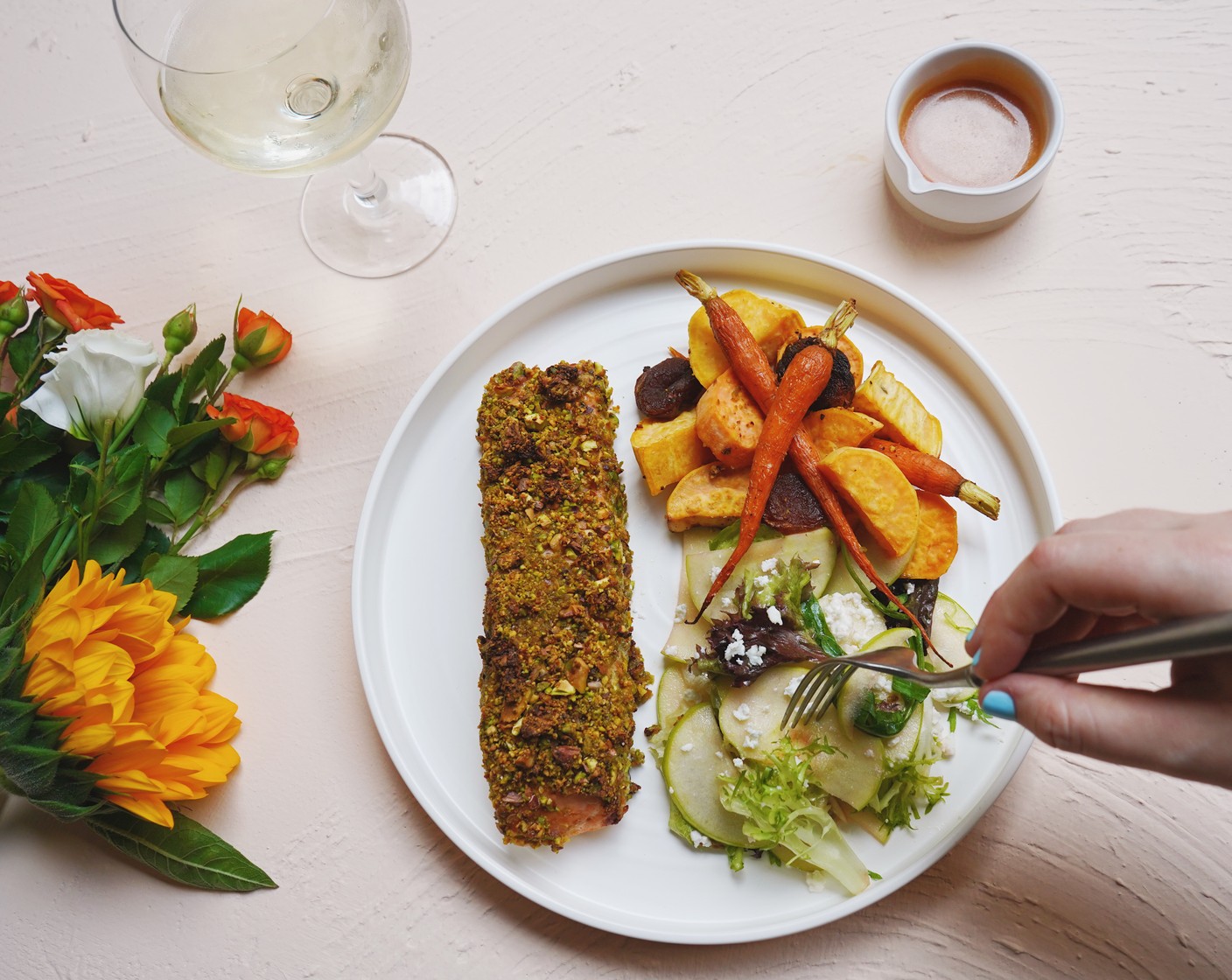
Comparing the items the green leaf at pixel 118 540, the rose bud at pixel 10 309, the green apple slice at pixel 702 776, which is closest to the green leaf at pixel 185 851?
the green leaf at pixel 118 540

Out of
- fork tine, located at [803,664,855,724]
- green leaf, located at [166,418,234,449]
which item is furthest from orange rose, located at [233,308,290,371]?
fork tine, located at [803,664,855,724]

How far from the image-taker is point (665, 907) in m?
2.49

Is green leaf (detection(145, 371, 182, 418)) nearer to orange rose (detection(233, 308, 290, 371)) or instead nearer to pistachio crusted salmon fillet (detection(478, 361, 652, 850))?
orange rose (detection(233, 308, 290, 371))

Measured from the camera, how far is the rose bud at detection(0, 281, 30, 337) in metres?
2.79

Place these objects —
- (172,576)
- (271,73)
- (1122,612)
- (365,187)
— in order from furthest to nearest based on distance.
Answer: (365,187), (172,576), (271,73), (1122,612)

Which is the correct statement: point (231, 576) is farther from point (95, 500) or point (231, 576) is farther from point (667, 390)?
point (667, 390)

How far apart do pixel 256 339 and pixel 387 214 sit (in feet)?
1.95

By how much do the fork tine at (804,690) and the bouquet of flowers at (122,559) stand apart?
1.53m

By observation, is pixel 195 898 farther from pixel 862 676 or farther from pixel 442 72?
pixel 442 72

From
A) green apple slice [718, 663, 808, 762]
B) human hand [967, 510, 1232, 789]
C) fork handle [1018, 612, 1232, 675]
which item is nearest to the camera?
fork handle [1018, 612, 1232, 675]

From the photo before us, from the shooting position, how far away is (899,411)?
8.43ft

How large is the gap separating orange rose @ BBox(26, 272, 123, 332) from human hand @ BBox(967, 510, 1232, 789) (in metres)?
2.54

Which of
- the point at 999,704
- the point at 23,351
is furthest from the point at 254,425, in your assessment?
the point at 999,704

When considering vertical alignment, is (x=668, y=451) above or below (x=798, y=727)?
above
